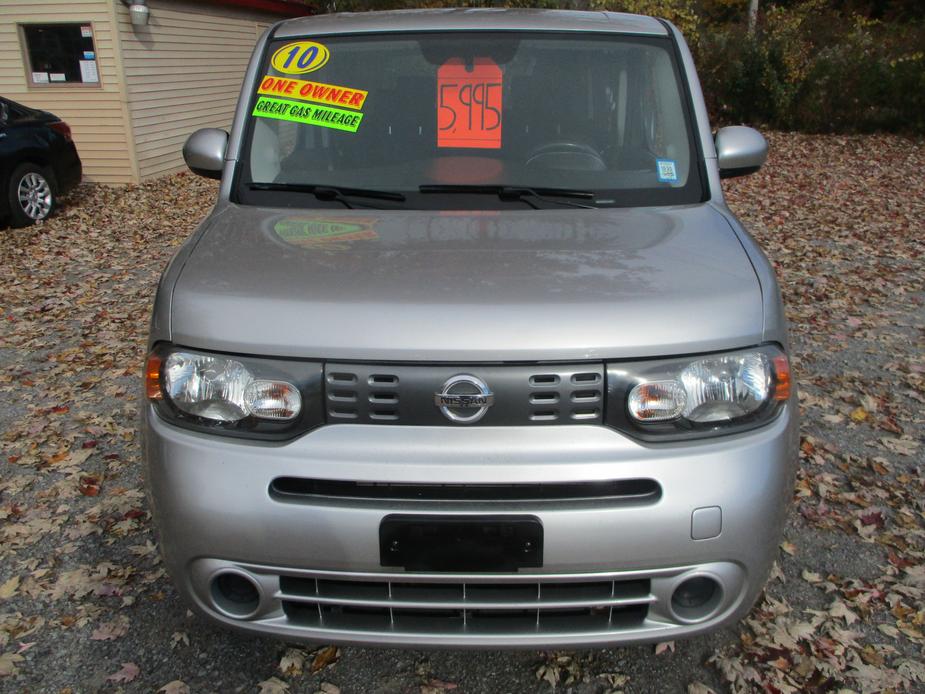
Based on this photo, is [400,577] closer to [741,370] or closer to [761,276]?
[741,370]

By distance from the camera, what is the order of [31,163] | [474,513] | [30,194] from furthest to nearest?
1. [30,194]
2. [31,163]
3. [474,513]

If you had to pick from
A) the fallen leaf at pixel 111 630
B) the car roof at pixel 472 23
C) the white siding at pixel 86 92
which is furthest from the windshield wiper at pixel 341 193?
the white siding at pixel 86 92

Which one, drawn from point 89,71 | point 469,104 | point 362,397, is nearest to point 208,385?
point 362,397

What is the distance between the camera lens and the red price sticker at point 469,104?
9.59 feet

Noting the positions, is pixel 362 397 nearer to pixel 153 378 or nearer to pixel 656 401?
pixel 153 378

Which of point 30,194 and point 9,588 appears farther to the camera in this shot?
point 30,194

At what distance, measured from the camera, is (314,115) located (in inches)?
118

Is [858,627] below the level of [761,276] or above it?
below

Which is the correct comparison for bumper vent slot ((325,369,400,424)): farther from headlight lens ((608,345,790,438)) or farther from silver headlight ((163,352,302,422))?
headlight lens ((608,345,790,438))

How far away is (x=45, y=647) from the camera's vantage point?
2.74 metres

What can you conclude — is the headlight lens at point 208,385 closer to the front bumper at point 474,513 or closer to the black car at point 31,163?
the front bumper at point 474,513

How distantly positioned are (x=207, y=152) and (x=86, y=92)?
11517 millimetres

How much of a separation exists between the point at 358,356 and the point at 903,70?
1900 cm

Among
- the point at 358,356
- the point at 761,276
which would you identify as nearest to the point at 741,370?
the point at 761,276
